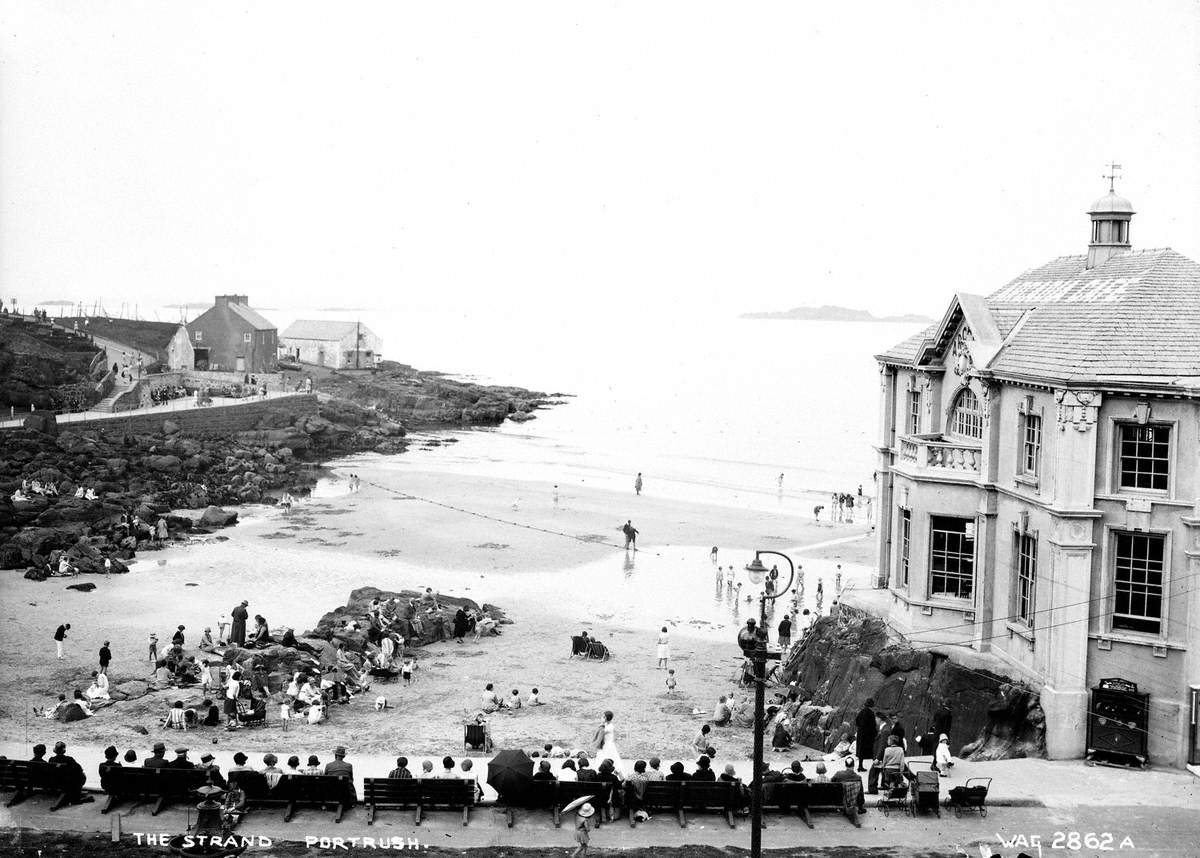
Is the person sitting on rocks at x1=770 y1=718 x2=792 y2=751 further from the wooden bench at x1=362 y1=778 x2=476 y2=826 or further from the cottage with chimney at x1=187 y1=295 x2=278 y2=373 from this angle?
the cottage with chimney at x1=187 y1=295 x2=278 y2=373

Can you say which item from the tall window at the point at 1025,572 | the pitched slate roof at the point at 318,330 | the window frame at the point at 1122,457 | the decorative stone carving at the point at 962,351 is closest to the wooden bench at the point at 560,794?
the tall window at the point at 1025,572

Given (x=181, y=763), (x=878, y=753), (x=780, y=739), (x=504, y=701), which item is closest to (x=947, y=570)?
(x=878, y=753)

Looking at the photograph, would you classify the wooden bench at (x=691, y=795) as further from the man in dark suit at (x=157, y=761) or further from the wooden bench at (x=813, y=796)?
the man in dark suit at (x=157, y=761)

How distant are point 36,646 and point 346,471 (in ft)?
140

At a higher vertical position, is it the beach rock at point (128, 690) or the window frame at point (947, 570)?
the window frame at point (947, 570)

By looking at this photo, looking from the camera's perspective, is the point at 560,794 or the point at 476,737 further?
the point at 476,737

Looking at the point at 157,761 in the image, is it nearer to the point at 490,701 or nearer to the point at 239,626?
the point at 490,701

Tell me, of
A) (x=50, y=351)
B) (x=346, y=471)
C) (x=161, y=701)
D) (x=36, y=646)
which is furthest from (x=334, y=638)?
(x=50, y=351)

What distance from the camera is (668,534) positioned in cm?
5684

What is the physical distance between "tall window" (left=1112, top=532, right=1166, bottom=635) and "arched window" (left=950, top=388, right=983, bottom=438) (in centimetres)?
547

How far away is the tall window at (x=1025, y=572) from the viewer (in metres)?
24.8

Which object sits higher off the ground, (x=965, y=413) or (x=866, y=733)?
(x=965, y=413)

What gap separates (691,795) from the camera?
18750mm

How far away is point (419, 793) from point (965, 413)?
1708 cm
